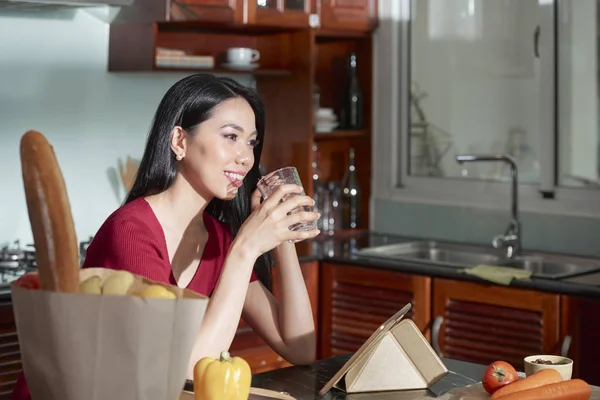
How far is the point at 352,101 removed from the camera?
4.34 meters

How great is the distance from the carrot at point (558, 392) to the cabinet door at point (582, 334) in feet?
4.52

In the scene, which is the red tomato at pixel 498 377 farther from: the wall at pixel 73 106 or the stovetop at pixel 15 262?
the wall at pixel 73 106

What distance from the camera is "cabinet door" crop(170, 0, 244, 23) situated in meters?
3.52

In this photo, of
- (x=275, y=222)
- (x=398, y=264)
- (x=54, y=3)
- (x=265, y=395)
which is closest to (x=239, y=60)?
(x=54, y=3)

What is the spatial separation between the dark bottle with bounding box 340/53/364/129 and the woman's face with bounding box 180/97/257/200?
6.68ft

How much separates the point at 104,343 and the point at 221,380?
0.38 m

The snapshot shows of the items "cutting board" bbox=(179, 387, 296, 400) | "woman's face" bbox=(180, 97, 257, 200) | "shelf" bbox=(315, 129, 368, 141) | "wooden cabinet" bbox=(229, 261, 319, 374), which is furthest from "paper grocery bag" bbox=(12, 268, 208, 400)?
"shelf" bbox=(315, 129, 368, 141)

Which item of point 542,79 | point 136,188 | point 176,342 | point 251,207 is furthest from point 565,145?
point 176,342

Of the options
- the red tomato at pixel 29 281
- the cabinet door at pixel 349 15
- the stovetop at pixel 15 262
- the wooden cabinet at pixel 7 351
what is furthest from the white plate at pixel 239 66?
the red tomato at pixel 29 281

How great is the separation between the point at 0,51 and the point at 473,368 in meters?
2.15

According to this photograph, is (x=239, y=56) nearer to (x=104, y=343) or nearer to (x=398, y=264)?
(x=398, y=264)

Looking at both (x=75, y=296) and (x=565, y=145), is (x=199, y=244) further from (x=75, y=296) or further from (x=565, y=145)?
(x=565, y=145)

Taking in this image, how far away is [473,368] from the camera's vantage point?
6.83ft

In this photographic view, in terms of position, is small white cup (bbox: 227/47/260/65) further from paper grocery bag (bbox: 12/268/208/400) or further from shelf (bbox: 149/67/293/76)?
paper grocery bag (bbox: 12/268/208/400)
